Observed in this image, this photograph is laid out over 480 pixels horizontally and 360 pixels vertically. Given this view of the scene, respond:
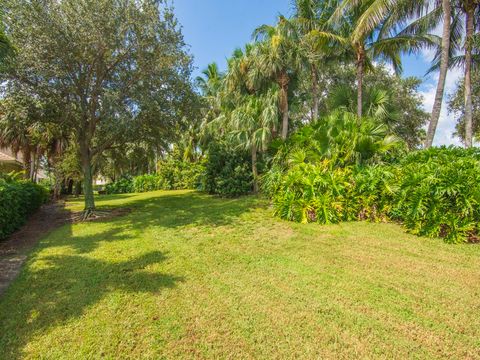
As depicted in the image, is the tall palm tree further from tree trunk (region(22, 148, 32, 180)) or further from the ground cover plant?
tree trunk (region(22, 148, 32, 180))

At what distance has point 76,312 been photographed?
10.7ft

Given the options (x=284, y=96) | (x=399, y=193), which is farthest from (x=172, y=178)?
(x=399, y=193)

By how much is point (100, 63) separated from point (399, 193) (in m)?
9.64

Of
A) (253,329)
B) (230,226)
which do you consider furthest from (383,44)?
(253,329)

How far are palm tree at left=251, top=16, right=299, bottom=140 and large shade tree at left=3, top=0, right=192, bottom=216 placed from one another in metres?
4.35

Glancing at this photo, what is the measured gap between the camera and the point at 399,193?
6.31 meters

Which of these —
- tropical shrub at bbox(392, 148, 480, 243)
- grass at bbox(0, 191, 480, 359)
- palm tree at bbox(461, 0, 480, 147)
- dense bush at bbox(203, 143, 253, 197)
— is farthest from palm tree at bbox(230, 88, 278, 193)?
palm tree at bbox(461, 0, 480, 147)

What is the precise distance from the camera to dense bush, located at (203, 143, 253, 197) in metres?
13.5

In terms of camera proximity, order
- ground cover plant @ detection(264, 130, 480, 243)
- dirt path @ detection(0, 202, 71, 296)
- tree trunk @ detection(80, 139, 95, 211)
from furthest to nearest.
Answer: tree trunk @ detection(80, 139, 95, 211), ground cover plant @ detection(264, 130, 480, 243), dirt path @ detection(0, 202, 71, 296)

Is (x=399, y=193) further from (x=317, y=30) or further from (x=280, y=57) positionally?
(x=317, y=30)

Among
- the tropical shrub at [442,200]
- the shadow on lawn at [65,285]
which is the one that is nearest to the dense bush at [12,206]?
the shadow on lawn at [65,285]

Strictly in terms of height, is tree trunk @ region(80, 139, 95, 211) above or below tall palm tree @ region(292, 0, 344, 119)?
below

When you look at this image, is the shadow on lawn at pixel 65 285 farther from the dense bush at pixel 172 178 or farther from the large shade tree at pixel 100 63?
the dense bush at pixel 172 178

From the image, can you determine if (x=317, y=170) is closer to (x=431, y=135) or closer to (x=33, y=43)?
(x=431, y=135)
